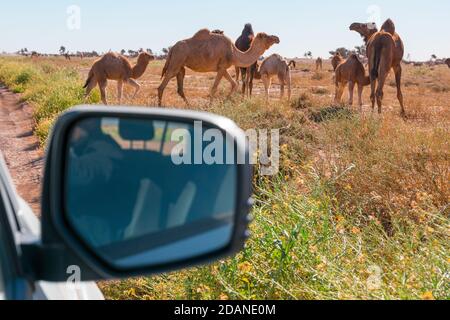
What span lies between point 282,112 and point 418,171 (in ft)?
16.7

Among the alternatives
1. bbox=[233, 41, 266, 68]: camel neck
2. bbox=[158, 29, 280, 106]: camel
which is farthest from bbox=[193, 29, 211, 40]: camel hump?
bbox=[233, 41, 266, 68]: camel neck

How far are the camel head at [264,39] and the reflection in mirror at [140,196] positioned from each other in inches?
550

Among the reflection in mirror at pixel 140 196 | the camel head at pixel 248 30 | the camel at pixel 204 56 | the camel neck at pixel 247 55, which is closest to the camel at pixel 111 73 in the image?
the camel at pixel 204 56

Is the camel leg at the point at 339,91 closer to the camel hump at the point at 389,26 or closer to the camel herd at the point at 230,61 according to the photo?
the camel herd at the point at 230,61

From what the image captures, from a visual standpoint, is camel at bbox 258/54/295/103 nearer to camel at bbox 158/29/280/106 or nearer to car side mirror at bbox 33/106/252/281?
camel at bbox 158/29/280/106

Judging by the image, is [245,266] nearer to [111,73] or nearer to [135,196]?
[135,196]

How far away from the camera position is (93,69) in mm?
15117

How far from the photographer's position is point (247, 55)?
49.4 feet

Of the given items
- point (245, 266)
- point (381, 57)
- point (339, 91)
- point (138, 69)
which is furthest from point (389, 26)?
point (245, 266)

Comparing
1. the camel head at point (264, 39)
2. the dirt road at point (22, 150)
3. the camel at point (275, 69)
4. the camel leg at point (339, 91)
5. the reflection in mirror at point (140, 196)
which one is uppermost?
the camel head at point (264, 39)

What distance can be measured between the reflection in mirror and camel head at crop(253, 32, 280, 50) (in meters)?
14.0

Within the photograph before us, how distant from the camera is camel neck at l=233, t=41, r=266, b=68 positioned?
14820mm

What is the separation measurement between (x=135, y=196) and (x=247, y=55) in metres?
13.7

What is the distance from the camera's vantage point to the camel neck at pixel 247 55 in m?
14.8
